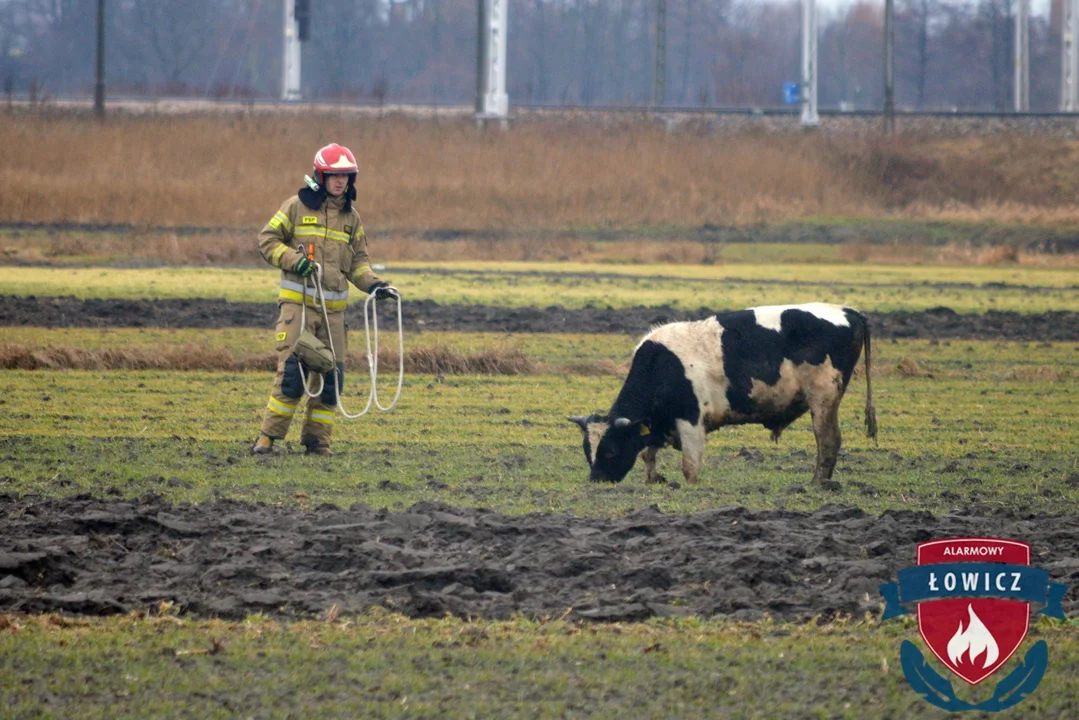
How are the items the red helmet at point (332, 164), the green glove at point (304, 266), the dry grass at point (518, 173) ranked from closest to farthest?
the green glove at point (304, 266)
the red helmet at point (332, 164)
the dry grass at point (518, 173)

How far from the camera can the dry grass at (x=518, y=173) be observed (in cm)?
4831

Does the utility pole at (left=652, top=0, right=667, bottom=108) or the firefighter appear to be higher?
the utility pole at (left=652, top=0, right=667, bottom=108)

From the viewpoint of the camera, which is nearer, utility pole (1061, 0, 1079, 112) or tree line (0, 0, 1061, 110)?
utility pole (1061, 0, 1079, 112)

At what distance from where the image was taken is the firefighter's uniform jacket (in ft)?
44.1

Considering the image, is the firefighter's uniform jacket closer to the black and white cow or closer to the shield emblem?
the black and white cow

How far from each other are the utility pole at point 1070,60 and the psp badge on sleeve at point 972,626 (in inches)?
2549

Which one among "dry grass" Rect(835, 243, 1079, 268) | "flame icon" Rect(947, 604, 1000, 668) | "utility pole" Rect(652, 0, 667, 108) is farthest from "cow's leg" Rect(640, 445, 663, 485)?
"utility pole" Rect(652, 0, 667, 108)

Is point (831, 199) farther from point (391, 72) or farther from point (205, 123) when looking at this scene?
point (391, 72)

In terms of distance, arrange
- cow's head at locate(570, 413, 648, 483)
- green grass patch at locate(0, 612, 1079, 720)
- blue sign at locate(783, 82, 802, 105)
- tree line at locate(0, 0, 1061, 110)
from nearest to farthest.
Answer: green grass patch at locate(0, 612, 1079, 720)
cow's head at locate(570, 413, 648, 483)
blue sign at locate(783, 82, 802, 105)
tree line at locate(0, 0, 1061, 110)

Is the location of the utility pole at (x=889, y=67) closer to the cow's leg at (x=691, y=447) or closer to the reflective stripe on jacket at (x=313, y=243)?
the reflective stripe on jacket at (x=313, y=243)

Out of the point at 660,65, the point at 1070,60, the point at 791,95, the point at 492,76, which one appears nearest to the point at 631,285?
the point at 492,76

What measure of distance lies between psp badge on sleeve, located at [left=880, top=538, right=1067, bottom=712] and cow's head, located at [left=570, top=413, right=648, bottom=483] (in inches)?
193

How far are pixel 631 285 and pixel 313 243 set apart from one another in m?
20.2

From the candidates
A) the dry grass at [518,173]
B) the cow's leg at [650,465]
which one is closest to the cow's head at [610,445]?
the cow's leg at [650,465]
